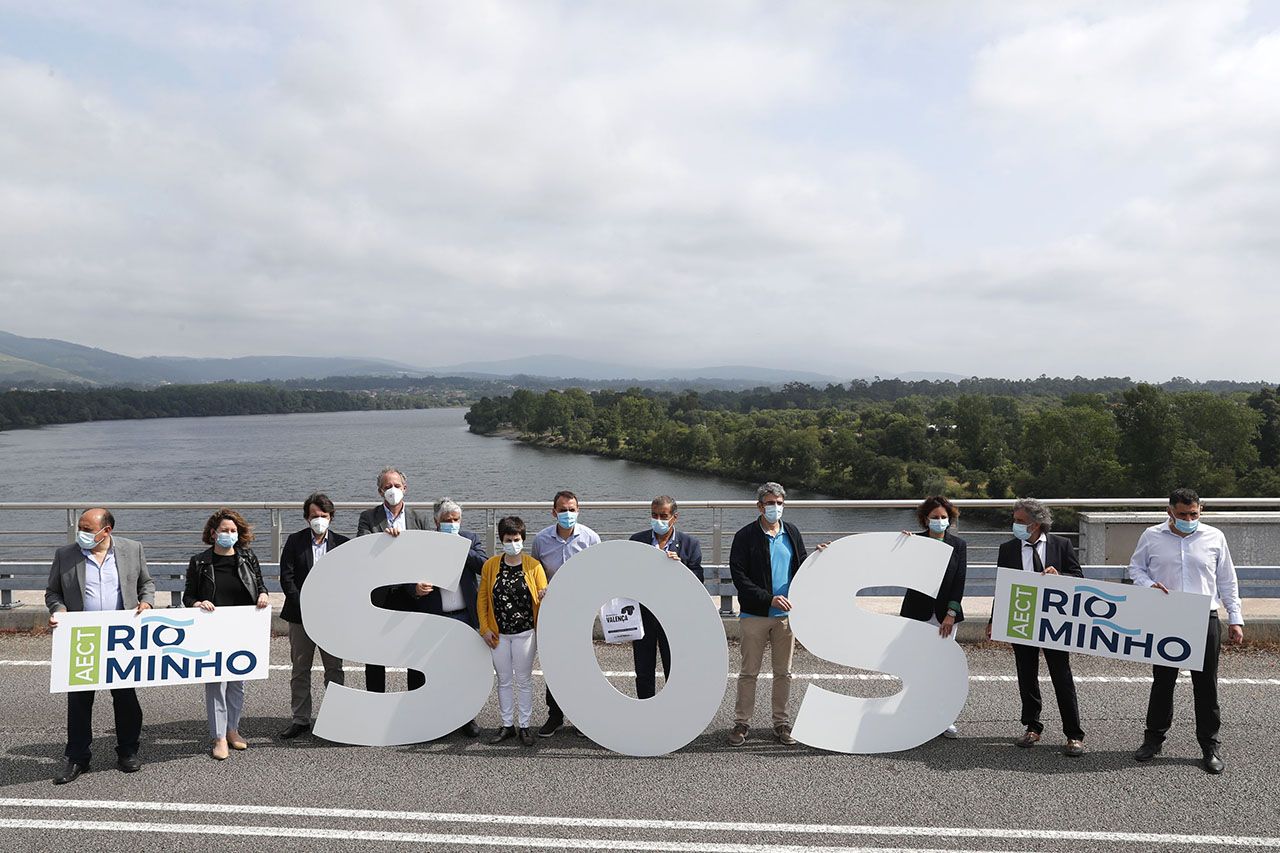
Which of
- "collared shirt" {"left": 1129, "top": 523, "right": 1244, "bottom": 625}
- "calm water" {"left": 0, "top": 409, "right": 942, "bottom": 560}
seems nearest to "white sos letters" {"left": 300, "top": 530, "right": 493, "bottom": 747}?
"collared shirt" {"left": 1129, "top": 523, "right": 1244, "bottom": 625}

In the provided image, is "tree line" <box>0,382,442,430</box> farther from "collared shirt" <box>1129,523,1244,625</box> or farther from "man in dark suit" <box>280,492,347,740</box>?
"collared shirt" <box>1129,523,1244,625</box>

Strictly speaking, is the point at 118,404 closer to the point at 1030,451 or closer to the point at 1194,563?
the point at 1030,451

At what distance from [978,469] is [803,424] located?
2609 centimetres

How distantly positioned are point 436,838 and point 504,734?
4.57 feet

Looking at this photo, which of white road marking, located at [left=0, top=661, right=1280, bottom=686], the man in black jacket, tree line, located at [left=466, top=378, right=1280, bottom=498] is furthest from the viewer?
tree line, located at [left=466, top=378, right=1280, bottom=498]

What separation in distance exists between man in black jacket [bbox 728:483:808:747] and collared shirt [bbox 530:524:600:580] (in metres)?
1.10

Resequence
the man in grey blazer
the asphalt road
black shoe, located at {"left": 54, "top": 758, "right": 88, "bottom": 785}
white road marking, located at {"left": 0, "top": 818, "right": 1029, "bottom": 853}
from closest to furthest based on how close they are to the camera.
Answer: white road marking, located at {"left": 0, "top": 818, "right": 1029, "bottom": 853}, the asphalt road, black shoe, located at {"left": 54, "top": 758, "right": 88, "bottom": 785}, the man in grey blazer

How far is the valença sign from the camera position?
218 inches

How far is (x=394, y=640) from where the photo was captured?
19.2 ft

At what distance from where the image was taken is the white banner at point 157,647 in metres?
5.11

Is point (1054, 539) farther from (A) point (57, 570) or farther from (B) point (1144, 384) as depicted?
(B) point (1144, 384)

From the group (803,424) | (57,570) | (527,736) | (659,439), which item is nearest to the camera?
(57,570)

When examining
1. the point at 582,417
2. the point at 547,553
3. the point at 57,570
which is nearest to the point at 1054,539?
the point at 547,553

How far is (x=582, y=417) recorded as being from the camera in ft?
360
